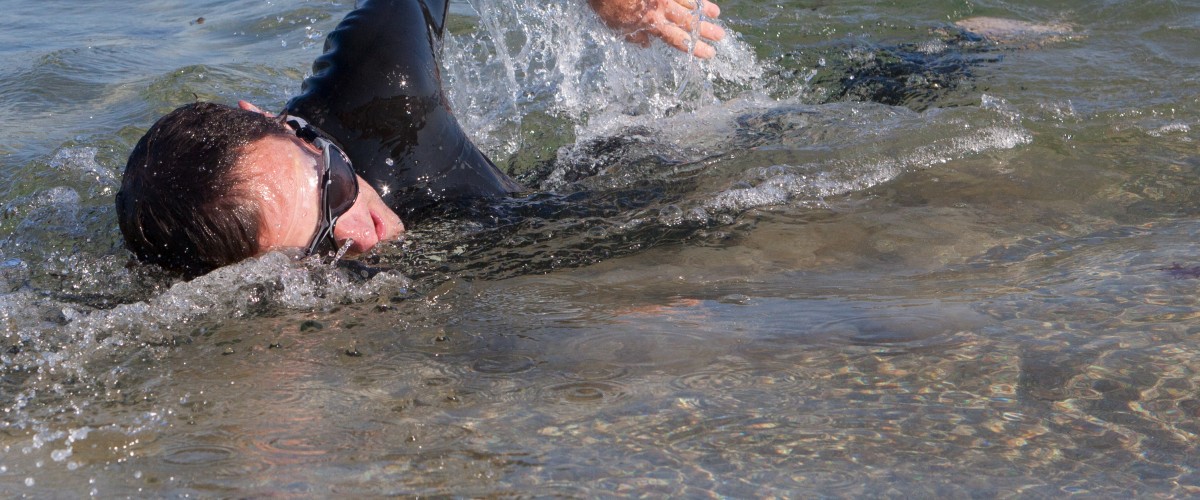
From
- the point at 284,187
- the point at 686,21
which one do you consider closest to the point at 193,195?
the point at 284,187

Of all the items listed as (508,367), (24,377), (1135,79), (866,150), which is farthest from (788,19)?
(24,377)

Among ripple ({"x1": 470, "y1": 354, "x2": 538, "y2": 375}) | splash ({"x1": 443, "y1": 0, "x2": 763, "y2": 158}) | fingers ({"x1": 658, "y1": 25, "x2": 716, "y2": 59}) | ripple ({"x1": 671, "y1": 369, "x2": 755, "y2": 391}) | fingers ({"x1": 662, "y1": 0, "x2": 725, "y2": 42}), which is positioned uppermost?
fingers ({"x1": 662, "y1": 0, "x2": 725, "y2": 42})

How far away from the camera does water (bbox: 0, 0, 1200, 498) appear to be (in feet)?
5.95

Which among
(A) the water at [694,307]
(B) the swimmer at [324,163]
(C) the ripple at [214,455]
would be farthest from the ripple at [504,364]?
(B) the swimmer at [324,163]

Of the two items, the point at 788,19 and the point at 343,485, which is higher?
the point at 788,19

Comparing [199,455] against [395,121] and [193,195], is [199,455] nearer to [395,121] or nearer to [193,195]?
[193,195]

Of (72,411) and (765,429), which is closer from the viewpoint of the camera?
(765,429)

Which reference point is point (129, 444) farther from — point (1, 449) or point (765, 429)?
point (765, 429)

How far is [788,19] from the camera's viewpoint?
624 centimetres

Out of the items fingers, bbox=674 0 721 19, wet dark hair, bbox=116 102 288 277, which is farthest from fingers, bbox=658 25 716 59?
wet dark hair, bbox=116 102 288 277

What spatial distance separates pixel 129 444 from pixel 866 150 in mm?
2799

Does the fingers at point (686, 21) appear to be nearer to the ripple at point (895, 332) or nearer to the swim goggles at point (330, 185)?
the swim goggles at point (330, 185)

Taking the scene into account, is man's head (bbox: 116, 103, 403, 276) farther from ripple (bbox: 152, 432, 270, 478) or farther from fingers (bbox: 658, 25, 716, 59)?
fingers (bbox: 658, 25, 716, 59)

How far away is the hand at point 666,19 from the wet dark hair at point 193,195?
201 centimetres
